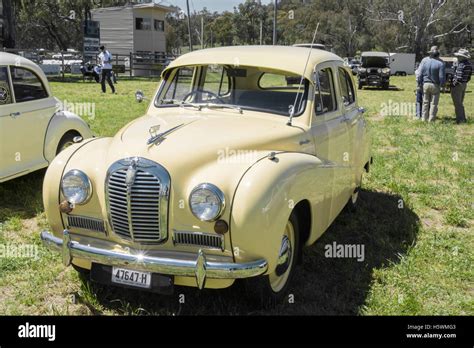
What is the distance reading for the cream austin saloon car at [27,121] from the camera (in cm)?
628

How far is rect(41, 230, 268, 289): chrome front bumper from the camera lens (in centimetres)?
324

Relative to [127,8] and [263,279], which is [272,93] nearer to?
[263,279]

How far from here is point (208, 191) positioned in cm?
335

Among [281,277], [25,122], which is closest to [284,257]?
[281,277]

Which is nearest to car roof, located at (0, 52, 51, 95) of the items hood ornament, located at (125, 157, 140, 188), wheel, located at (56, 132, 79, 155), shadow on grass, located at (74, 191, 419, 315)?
wheel, located at (56, 132, 79, 155)

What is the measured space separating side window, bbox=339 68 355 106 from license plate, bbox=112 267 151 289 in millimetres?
3124

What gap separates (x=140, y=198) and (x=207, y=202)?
1.60 ft

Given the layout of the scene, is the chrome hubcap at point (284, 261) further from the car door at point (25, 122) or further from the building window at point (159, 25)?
the building window at point (159, 25)

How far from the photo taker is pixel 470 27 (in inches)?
2436

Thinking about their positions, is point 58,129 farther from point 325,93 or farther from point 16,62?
point 325,93

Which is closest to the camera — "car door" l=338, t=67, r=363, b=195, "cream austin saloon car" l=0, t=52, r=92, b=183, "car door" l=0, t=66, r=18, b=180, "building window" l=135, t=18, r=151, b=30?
"car door" l=338, t=67, r=363, b=195

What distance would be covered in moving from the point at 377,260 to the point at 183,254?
7.60 feet

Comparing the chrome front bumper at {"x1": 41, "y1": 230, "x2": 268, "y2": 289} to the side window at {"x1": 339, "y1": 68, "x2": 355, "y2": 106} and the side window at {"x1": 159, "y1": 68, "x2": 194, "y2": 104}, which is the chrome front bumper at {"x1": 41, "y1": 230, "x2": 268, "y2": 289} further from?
the side window at {"x1": 339, "y1": 68, "x2": 355, "y2": 106}

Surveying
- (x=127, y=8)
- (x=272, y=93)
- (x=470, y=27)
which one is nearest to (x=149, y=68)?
(x=127, y=8)
